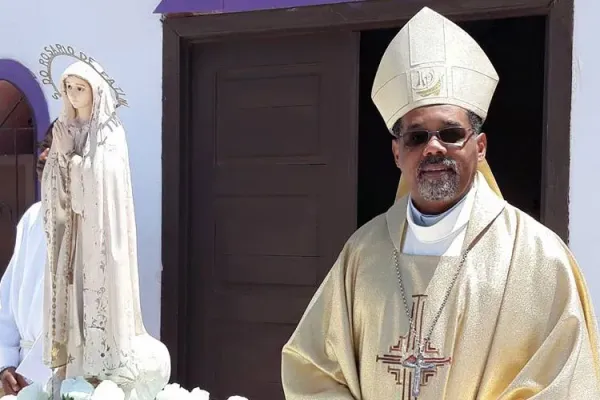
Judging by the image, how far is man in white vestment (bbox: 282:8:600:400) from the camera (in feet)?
5.88

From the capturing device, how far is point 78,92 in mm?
2658

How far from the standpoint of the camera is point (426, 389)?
1870 millimetres

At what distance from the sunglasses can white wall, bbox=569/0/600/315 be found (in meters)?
1.56

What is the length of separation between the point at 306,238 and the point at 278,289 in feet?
1.06

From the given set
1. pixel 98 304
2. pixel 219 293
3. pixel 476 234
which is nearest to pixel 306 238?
pixel 219 293

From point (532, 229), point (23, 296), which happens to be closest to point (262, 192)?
point (23, 296)

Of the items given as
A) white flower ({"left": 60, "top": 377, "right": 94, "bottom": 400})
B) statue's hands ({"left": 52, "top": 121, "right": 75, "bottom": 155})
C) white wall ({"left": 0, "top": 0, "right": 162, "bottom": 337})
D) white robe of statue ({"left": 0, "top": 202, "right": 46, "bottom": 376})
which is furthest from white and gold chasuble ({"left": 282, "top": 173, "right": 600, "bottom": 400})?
white wall ({"left": 0, "top": 0, "right": 162, "bottom": 337})

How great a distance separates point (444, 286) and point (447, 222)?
170 mm

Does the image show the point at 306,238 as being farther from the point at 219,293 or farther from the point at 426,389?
the point at 426,389

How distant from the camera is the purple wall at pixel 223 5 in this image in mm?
3670

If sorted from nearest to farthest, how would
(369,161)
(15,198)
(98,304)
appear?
(98,304), (15,198), (369,161)

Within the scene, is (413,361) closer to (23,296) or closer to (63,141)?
(63,141)

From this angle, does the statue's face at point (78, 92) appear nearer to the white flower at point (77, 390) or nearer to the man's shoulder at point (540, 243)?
the white flower at point (77, 390)

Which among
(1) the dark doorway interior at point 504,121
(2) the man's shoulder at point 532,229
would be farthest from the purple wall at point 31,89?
(2) the man's shoulder at point 532,229
